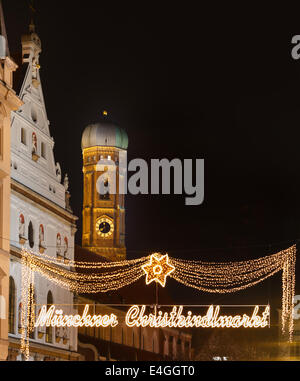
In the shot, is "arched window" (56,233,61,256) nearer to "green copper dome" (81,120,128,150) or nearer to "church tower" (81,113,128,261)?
"church tower" (81,113,128,261)

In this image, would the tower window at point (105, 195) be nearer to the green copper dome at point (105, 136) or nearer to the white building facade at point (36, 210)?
the green copper dome at point (105, 136)

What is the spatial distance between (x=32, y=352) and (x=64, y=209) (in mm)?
10935

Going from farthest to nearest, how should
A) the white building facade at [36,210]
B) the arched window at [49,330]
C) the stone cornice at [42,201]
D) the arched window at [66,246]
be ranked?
the arched window at [66,246] < the arched window at [49,330] < the stone cornice at [42,201] < the white building facade at [36,210]

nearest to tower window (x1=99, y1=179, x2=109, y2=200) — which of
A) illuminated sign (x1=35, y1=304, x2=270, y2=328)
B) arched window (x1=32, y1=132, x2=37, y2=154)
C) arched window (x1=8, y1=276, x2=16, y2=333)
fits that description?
arched window (x1=32, y1=132, x2=37, y2=154)

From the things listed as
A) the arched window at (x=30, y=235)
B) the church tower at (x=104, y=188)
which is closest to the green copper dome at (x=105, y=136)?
the church tower at (x=104, y=188)

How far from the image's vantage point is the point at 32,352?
200 feet

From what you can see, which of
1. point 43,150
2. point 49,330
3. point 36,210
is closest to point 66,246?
point 36,210

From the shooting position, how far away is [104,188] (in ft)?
416

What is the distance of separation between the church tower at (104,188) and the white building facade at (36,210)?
55.0 meters

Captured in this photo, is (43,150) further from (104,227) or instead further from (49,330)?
(104,227)

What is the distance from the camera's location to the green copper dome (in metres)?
125

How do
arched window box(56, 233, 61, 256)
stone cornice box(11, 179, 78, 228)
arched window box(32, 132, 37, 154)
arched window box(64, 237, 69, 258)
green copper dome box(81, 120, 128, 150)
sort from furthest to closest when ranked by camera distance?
green copper dome box(81, 120, 128, 150), arched window box(64, 237, 69, 258), arched window box(56, 233, 61, 256), arched window box(32, 132, 37, 154), stone cornice box(11, 179, 78, 228)

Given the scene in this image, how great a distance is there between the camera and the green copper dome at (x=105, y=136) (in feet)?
409

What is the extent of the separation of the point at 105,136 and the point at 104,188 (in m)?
6.34
